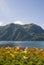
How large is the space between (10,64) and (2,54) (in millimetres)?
1424

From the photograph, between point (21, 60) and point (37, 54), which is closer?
point (21, 60)

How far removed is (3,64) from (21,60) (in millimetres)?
678

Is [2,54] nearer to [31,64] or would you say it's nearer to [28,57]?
[28,57]

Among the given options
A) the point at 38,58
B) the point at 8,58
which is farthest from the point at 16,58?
the point at 38,58

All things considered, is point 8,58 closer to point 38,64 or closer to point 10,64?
point 10,64

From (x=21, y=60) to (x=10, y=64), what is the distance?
Answer: 520 mm

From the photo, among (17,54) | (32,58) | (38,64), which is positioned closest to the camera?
(38,64)

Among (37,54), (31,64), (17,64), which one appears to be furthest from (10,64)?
(37,54)

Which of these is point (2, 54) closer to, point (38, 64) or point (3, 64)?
point (3, 64)

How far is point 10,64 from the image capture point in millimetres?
7266

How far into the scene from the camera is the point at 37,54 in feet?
28.7

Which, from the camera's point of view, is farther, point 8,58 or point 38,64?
point 8,58

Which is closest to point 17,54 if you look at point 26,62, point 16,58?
point 16,58

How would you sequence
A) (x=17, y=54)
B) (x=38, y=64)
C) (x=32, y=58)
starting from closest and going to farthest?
Answer: (x=38, y=64)
(x=32, y=58)
(x=17, y=54)
